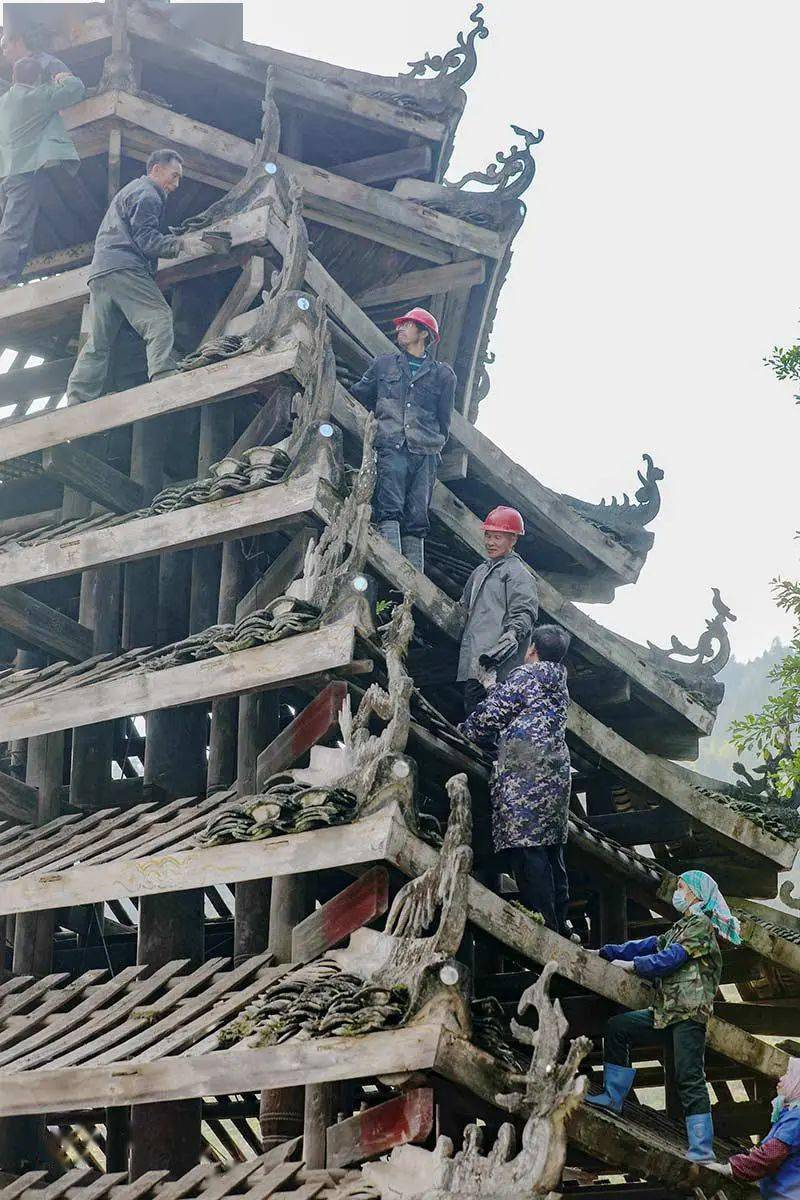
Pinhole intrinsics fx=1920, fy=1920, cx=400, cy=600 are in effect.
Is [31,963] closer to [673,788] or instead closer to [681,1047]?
[681,1047]

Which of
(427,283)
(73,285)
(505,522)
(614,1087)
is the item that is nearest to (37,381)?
(73,285)

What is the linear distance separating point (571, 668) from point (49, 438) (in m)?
4.97

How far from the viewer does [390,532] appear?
14.4 m

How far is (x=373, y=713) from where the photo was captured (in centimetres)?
1219

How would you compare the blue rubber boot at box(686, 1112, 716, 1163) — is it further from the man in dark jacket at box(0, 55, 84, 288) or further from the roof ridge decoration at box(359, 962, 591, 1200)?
the man in dark jacket at box(0, 55, 84, 288)

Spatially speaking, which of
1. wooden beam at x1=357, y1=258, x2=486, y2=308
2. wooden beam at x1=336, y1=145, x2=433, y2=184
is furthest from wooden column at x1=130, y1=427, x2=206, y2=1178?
wooden beam at x1=336, y1=145, x2=433, y2=184

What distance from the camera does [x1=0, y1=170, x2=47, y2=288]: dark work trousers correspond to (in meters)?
16.6

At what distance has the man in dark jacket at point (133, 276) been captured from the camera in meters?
15.3

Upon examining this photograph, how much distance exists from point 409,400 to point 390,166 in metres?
4.92

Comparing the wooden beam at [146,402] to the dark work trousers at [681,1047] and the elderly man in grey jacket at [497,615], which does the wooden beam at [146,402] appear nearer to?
the elderly man in grey jacket at [497,615]

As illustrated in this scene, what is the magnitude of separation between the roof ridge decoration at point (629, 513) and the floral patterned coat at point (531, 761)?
5622mm

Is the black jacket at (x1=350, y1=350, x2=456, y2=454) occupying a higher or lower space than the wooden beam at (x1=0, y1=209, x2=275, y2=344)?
lower

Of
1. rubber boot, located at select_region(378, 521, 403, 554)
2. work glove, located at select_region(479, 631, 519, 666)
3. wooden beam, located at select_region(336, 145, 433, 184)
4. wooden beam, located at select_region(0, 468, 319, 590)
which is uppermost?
wooden beam, located at select_region(336, 145, 433, 184)

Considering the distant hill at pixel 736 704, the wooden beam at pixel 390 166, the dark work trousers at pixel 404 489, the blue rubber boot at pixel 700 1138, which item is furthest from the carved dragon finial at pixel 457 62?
the distant hill at pixel 736 704
